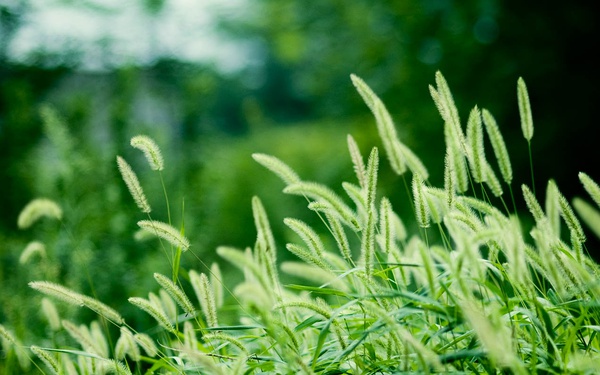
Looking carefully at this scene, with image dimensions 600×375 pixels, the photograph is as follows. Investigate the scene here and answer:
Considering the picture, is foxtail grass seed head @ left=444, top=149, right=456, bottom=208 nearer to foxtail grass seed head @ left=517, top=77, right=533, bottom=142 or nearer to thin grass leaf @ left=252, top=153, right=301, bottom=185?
foxtail grass seed head @ left=517, top=77, right=533, bottom=142

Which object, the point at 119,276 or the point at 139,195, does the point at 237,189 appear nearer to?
the point at 119,276

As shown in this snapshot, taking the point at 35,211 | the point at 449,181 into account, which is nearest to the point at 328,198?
the point at 449,181

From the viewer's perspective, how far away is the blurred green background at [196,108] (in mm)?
4523

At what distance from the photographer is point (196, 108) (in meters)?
6.11

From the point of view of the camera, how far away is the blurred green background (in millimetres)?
4523

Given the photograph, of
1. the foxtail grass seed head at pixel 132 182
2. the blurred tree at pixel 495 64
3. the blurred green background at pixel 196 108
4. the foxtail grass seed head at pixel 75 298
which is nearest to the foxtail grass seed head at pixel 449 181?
the foxtail grass seed head at pixel 132 182

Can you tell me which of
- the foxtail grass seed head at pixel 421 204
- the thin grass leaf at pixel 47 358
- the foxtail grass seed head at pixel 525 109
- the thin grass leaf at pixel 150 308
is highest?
the foxtail grass seed head at pixel 525 109

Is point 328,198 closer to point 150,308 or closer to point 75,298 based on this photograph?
point 150,308

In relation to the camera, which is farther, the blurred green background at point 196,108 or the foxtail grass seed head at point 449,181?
the blurred green background at point 196,108

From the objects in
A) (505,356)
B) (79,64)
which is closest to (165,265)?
(79,64)

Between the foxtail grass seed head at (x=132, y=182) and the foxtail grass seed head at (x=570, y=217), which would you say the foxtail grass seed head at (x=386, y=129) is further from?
the foxtail grass seed head at (x=132, y=182)

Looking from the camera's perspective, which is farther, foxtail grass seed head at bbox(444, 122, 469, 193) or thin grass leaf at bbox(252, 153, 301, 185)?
thin grass leaf at bbox(252, 153, 301, 185)

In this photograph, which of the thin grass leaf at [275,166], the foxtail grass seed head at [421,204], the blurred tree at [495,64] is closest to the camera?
the foxtail grass seed head at [421,204]

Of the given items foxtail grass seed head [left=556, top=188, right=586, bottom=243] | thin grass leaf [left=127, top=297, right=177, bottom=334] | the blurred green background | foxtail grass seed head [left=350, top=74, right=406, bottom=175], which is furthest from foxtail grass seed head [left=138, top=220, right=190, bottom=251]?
the blurred green background
